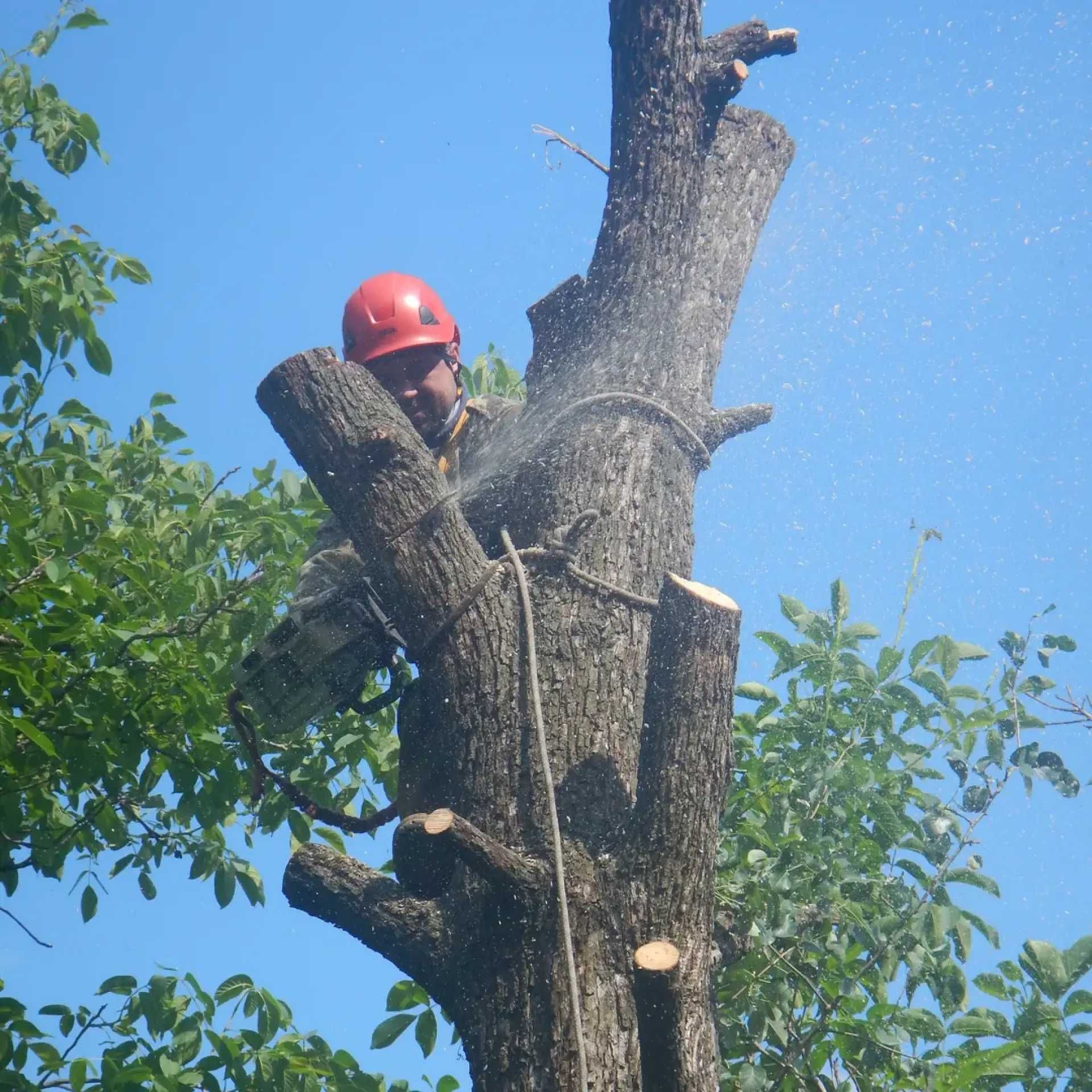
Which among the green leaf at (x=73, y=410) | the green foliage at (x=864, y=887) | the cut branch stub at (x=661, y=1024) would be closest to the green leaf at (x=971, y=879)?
the green foliage at (x=864, y=887)

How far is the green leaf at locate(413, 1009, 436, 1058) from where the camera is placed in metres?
3.07

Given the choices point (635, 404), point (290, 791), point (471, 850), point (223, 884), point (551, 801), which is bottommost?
point (471, 850)

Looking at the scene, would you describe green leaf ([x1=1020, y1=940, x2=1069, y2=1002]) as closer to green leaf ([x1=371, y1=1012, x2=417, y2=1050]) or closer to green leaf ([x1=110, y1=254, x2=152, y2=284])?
green leaf ([x1=371, y1=1012, x2=417, y2=1050])

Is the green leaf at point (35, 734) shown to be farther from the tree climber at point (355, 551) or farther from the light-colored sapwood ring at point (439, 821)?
the light-colored sapwood ring at point (439, 821)

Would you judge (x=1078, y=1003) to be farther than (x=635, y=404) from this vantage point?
No

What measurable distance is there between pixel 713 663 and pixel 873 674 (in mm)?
970

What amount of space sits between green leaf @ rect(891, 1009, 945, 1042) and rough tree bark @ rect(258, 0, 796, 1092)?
2.36 feet

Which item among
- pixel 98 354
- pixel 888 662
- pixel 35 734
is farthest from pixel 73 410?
pixel 888 662

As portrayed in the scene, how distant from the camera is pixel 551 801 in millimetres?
2312

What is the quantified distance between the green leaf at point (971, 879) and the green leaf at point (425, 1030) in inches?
55.1

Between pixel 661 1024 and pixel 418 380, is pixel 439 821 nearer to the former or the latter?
pixel 661 1024

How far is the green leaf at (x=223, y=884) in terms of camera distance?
12.3 ft

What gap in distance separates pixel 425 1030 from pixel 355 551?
4.26 feet

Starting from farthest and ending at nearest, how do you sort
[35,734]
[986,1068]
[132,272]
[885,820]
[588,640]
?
[132,272] → [885,820] → [35,734] → [588,640] → [986,1068]
